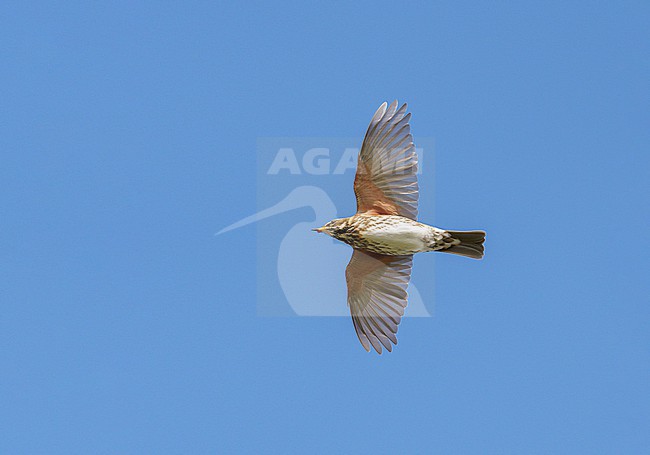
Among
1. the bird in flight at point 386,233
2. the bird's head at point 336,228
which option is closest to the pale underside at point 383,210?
the bird in flight at point 386,233

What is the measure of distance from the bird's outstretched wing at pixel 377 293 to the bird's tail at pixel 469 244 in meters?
0.93

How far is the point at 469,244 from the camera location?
15.7m

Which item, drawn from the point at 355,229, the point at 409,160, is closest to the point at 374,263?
the point at 355,229

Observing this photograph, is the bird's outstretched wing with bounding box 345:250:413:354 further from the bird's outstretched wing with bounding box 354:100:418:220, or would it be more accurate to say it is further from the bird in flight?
the bird's outstretched wing with bounding box 354:100:418:220

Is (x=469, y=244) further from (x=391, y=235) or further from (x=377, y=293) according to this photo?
(x=377, y=293)

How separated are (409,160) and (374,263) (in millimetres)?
1802

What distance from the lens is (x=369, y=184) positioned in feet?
51.9

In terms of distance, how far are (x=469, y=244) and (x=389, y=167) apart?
5.09ft

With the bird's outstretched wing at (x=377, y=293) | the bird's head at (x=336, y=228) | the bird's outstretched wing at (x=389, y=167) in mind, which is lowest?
the bird's outstretched wing at (x=377, y=293)

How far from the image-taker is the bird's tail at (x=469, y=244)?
15.5m

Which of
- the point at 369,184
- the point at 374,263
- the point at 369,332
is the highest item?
the point at 369,184

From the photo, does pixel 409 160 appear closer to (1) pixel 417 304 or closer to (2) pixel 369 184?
(2) pixel 369 184

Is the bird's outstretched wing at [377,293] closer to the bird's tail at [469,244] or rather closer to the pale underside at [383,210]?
the pale underside at [383,210]

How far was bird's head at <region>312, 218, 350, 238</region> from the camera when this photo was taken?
1606cm
